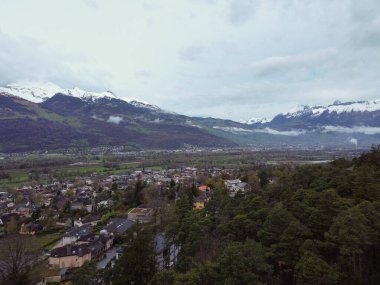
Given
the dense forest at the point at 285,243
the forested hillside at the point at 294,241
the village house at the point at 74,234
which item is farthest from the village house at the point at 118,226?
the forested hillside at the point at 294,241

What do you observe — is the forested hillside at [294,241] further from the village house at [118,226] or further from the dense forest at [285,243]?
the village house at [118,226]

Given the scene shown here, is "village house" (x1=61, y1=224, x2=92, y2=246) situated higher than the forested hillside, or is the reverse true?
the forested hillside

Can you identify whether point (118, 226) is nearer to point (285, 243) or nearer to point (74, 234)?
point (74, 234)

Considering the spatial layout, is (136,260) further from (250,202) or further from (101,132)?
(101,132)

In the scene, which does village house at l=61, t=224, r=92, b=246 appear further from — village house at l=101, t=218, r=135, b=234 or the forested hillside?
the forested hillside

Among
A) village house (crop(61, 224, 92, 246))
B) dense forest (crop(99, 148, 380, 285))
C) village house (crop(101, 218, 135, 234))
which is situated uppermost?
dense forest (crop(99, 148, 380, 285))

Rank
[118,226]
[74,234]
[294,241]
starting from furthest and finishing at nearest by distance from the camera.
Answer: [118,226] < [74,234] < [294,241]

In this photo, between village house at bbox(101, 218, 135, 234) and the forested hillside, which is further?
village house at bbox(101, 218, 135, 234)

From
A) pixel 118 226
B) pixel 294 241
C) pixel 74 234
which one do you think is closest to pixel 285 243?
pixel 294 241

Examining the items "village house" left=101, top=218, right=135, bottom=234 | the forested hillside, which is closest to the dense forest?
the forested hillside

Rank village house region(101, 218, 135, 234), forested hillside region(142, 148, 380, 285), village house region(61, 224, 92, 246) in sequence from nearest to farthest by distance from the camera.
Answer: forested hillside region(142, 148, 380, 285), village house region(61, 224, 92, 246), village house region(101, 218, 135, 234)
